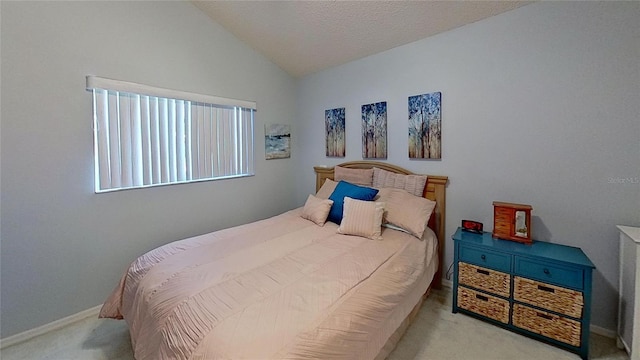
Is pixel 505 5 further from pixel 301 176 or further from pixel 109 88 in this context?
pixel 109 88

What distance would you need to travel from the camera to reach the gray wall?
1916 millimetres

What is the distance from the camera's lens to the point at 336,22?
2.61 m

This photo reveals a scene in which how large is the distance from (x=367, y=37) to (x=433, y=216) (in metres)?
1.91

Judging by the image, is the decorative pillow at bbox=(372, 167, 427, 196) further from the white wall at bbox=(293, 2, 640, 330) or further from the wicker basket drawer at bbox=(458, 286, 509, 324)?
the wicker basket drawer at bbox=(458, 286, 509, 324)

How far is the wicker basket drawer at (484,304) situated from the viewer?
200 cm

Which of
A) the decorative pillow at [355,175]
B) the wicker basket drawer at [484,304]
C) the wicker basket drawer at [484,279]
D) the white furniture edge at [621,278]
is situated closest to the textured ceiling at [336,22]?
the decorative pillow at [355,175]

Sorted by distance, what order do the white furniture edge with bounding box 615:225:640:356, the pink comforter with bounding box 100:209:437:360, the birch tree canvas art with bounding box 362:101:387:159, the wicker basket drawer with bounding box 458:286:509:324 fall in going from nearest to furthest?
1. the pink comforter with bounding box 100:209:437:360
2. the white furniture edge with bounding box 615:225:640:356
3. the wicker basket drawer with bounding box 458:286:509:324
4. the birch tree canvas art with bounding box 362:101:387:159

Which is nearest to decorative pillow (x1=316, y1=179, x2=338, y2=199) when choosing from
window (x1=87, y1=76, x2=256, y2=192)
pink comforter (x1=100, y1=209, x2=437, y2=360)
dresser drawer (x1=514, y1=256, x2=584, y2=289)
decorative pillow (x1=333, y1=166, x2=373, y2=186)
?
decorative pillow (x1=333, y1=166, x2=373, y2=186)

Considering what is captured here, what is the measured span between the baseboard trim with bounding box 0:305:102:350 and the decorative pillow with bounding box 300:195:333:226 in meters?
1.98

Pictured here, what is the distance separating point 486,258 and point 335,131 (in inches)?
83.3

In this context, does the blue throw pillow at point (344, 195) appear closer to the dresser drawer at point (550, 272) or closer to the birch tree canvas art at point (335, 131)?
the birch tree canvas art at point (335, 131)

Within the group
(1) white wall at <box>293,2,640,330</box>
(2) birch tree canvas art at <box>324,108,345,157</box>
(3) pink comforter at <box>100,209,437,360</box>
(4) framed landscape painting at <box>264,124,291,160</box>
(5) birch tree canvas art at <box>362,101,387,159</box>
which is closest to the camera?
(3) pink comforter at <box>100,209,437,360</box>

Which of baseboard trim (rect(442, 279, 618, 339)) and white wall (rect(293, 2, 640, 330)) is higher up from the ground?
white wall (rect(293, 2, 640, 330))

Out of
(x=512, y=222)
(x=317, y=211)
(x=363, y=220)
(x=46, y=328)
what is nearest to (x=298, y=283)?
(x=363, y=220)
